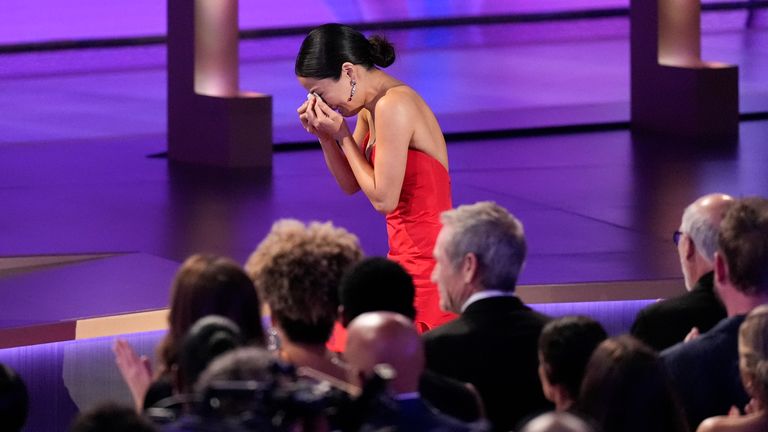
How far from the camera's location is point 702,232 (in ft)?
11.7

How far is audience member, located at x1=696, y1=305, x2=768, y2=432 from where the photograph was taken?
2.78m

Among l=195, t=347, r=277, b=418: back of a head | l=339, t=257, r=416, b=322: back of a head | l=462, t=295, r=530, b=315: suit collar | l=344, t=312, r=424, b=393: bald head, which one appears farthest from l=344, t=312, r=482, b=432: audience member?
l=462, t=295, r=530, b=315: suit collar

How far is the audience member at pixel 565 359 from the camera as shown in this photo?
281 cm

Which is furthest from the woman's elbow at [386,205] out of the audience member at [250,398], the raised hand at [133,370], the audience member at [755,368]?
the audience member at [250,398]

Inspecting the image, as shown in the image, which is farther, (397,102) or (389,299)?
(397,102)

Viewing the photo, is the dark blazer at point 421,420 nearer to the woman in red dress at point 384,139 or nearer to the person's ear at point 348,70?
the woman in red dress at point 384,139

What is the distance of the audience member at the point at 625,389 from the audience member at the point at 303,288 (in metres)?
0.53

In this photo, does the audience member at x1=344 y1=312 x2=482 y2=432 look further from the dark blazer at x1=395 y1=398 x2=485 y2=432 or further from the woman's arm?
the woman's arm

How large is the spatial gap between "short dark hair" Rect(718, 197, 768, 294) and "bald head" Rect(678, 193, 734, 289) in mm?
212

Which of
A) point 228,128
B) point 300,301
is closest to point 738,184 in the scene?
point 228,128

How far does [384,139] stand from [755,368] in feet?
5.14

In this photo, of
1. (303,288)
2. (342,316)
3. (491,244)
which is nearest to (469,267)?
(491,244)

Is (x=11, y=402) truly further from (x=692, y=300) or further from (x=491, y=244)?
(x=692, y=300)

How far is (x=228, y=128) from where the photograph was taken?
9570 mm
